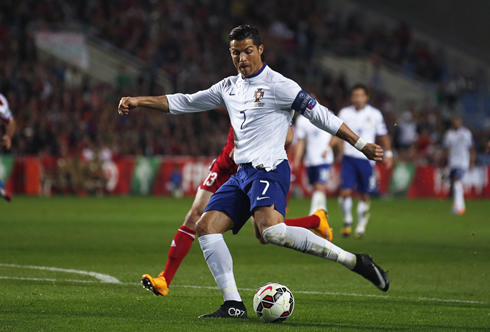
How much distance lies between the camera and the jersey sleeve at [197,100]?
616cm

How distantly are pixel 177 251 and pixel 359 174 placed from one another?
22.4ft

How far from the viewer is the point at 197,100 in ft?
20.3

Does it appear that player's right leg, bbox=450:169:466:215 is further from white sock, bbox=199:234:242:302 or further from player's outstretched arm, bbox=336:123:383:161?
white sock, bbox=199:234:242:302

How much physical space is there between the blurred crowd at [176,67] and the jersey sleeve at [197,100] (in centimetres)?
1810

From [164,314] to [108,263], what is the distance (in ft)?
11.2

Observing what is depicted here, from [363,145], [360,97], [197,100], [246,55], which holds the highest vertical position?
[360,97]

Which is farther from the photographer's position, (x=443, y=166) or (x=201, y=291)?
(x=443, y=166)

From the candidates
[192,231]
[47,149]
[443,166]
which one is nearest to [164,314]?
[192,231]

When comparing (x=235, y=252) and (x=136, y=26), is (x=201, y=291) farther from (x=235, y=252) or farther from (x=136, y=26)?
(x=136, y=26)

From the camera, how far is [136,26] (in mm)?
29469

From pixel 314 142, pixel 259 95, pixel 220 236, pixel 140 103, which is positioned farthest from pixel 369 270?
pixel 314 142

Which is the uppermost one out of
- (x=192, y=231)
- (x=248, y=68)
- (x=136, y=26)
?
(x=136, y=26)

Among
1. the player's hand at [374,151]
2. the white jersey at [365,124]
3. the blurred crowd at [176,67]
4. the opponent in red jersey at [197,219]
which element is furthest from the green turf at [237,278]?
the blurred crowd at [176,67]

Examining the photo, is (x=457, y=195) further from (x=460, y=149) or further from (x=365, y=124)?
(x=365, y=124)
